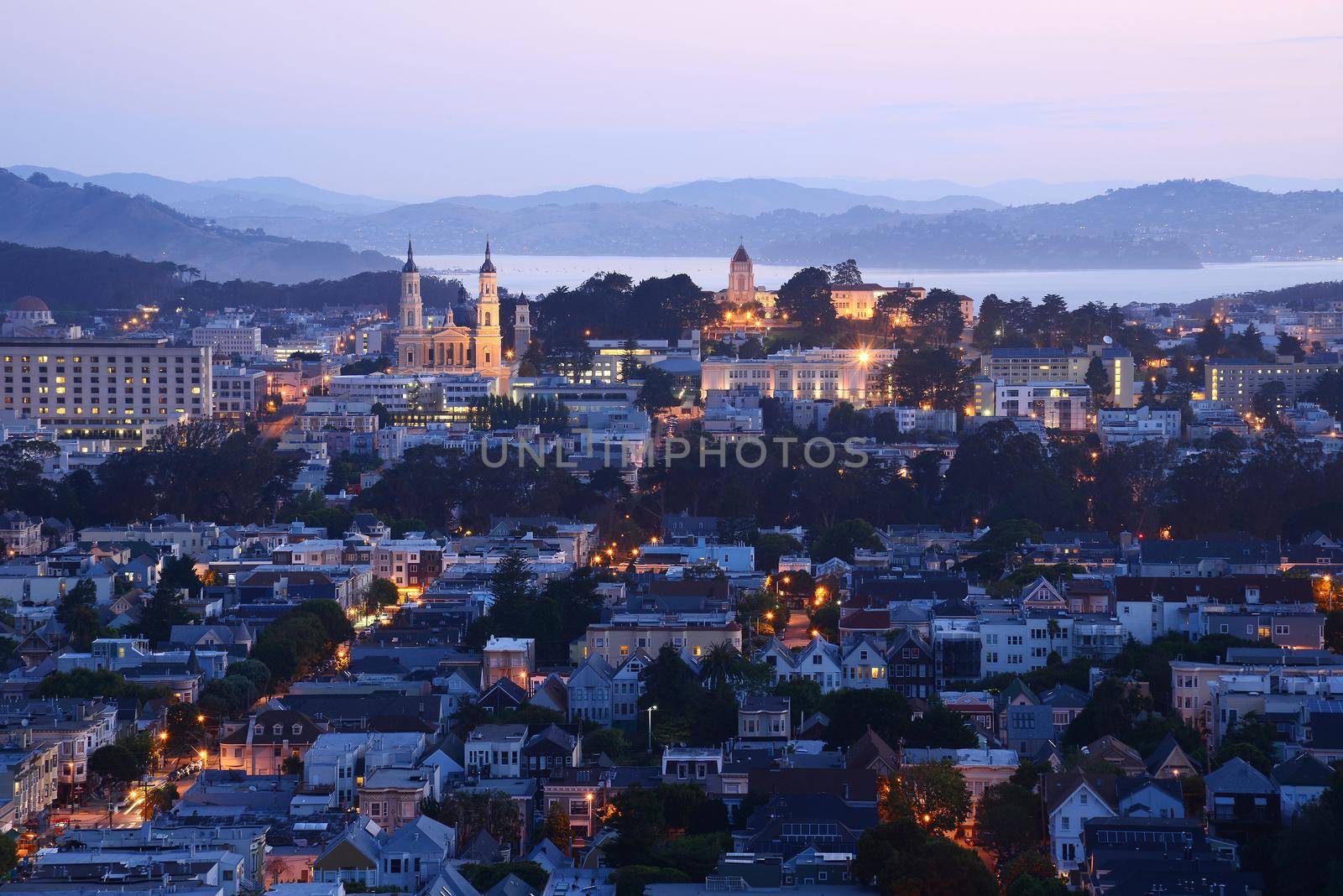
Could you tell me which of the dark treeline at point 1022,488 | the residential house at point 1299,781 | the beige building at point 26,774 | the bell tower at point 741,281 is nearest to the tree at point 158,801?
the beige building at point 26,774

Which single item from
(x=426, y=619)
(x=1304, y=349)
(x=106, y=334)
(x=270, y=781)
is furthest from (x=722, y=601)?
(x=106, y=334)

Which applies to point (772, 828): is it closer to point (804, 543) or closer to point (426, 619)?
point (426, 619)

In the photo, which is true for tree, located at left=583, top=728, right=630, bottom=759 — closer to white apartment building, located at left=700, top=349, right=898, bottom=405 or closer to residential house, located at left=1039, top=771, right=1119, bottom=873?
residential house, located at left=1039, top=771, right=1119, bottom=873

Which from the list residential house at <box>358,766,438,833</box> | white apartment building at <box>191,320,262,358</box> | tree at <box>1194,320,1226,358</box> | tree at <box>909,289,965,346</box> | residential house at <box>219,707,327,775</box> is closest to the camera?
residential house at <box>358,766,438,833</box>

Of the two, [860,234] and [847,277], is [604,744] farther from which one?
[860,234]

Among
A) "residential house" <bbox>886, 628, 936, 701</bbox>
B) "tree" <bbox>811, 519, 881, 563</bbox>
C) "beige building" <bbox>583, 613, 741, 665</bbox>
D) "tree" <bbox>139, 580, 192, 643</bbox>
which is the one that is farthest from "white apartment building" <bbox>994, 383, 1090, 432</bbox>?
"residential house" <bbox>886, 628, 936, 701</bbox>

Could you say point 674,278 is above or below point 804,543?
above
